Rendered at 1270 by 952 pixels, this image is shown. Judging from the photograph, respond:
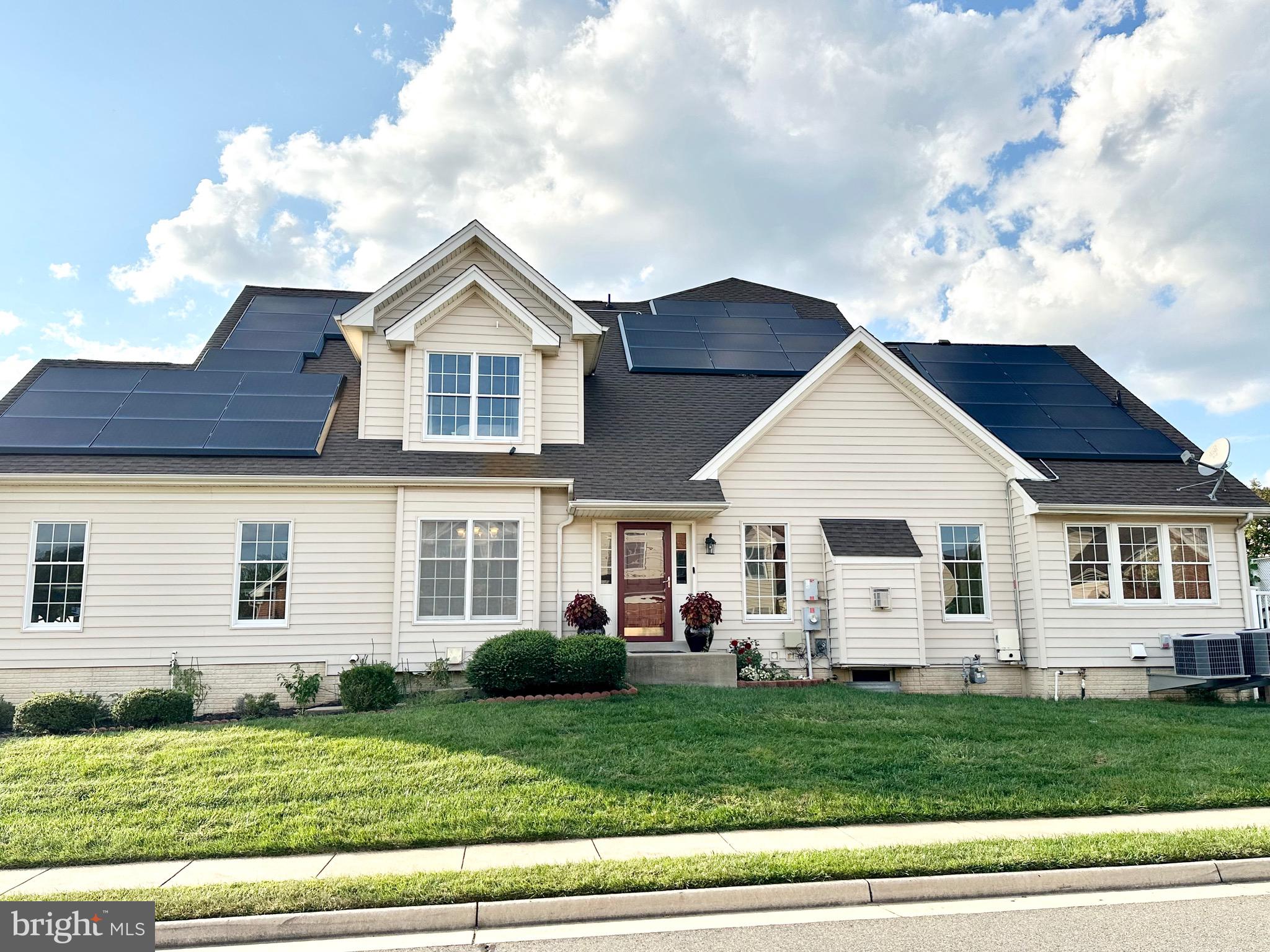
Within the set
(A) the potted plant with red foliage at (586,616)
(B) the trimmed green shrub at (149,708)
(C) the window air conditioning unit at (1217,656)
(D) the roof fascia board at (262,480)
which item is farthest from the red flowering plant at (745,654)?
(B) the trimmed green shrub at (149,708)

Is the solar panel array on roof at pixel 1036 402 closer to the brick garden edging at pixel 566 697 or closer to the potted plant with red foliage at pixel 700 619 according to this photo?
the potted plant with red foliage at pixel 700 619

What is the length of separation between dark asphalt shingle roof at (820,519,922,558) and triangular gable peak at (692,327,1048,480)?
2.13 m

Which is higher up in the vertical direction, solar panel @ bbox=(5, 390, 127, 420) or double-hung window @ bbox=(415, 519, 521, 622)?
solar panel @ bbox=(5, 390, 127, 420)

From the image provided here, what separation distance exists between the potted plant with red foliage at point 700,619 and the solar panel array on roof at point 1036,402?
277 inches

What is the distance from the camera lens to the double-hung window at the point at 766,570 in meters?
15.8

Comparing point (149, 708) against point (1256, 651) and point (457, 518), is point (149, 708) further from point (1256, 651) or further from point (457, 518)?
point (1256, 651)

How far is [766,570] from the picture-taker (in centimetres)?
1597

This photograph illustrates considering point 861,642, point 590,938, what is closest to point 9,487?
point 590,938

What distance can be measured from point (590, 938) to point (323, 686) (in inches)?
398

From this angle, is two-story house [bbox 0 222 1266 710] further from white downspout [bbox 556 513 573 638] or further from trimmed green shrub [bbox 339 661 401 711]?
trimmed green shrub [bbox 339 661 401 711]

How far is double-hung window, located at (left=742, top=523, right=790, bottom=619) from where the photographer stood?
15.8 m

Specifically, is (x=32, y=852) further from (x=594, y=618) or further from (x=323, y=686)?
(x=594, y=618)

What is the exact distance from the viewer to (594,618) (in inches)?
572

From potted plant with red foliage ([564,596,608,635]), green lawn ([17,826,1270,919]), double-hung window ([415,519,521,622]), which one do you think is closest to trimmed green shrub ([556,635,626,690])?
potted plant with red foliage ([564,596,608,635])
